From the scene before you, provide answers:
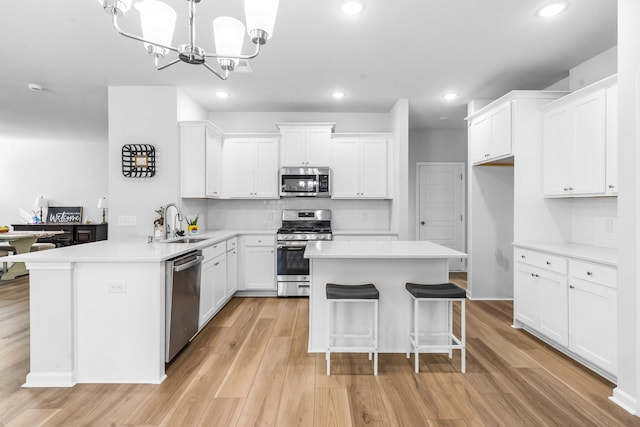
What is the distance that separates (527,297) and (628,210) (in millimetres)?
1445

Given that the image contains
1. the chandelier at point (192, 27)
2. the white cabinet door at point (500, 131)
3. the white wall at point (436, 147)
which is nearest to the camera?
the chandelier at point (192, 27)

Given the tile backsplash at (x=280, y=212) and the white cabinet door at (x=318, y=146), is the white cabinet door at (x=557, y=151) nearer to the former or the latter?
the tile backsplash at (x=280, y=212)

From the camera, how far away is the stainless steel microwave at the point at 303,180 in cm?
479

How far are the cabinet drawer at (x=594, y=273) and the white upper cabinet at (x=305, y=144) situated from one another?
125 inches

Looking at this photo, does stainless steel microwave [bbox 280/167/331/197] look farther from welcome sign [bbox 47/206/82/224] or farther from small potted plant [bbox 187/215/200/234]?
welcome sign [bbox 47/206/82/224]

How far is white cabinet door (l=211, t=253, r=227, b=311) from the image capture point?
3634mm

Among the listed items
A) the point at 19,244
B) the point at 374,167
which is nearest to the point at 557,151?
the point at 374,167

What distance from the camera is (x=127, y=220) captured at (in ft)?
13.3

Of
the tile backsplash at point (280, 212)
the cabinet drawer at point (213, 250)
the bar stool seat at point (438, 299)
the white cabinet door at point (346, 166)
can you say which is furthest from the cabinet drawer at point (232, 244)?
the bar stool seat at point (438, 299)

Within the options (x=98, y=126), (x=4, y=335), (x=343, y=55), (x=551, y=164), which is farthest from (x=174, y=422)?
(x=98, y=126)

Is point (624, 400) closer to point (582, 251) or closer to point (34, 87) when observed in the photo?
point (582, 251)

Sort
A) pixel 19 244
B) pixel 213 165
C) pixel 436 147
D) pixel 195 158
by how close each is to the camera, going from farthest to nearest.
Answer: pixel 436 147, pixel 19 244, pixel 213 165, pixel 195 158

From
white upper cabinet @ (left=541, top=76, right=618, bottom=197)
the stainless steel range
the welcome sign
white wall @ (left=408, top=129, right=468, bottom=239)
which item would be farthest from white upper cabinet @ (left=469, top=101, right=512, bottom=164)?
the welcome sign

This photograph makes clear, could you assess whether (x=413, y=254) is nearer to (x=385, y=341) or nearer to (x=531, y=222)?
(x=385, y=341)
